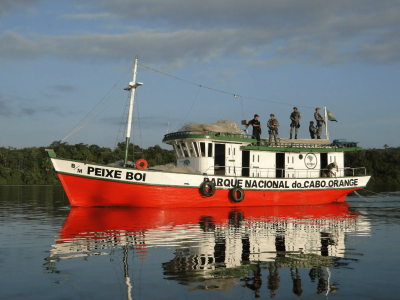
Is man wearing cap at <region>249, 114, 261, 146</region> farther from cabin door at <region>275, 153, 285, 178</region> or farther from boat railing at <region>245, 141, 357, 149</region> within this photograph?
cabin door at <region>275, 153, 285, 178</region>

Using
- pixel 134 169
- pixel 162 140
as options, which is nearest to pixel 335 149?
pixel 162 140

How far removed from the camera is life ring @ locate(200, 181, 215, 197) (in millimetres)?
24391

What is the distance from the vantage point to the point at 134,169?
2281 centimetres

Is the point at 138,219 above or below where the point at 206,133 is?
below

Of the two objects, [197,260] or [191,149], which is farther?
[191,149]

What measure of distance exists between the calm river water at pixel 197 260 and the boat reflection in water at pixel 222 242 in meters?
0.03

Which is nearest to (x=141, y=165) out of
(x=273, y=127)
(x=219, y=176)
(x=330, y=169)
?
(x=219, y=176)

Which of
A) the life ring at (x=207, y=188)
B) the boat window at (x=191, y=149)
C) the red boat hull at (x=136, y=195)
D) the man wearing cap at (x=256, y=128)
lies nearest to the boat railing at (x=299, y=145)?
the man wearing cap at (x=256, y=128)

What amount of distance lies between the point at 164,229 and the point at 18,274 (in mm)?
7318

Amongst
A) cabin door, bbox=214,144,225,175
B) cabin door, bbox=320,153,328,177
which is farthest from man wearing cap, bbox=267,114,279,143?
cabin door, bbox=214,144,225,175

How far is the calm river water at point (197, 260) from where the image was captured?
794cm

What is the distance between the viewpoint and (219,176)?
25.1 m

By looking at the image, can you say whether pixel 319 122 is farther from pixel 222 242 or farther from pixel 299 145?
pixel 222 242

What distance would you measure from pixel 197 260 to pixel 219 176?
48.9ft
